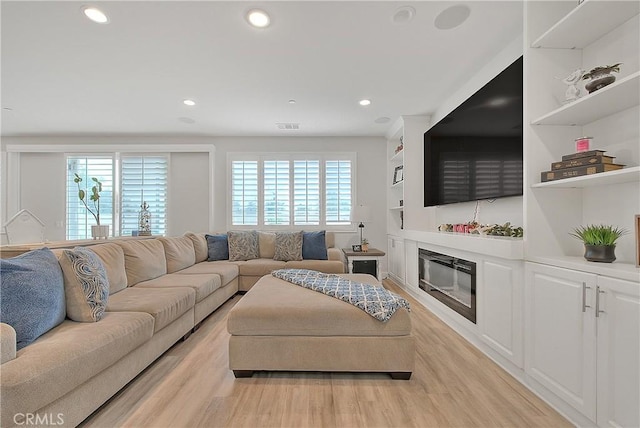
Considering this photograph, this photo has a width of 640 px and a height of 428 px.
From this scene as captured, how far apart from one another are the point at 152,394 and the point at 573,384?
2.39 m

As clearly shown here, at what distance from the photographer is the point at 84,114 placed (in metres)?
4.27

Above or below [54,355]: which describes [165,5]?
above

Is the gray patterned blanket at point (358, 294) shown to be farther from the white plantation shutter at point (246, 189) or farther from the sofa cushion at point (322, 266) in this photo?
the white plantation shutter at point (246, 189)

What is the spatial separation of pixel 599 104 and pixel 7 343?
3140 millimetres

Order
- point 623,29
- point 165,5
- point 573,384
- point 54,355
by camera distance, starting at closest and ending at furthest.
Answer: point 54,355 → point 573,384 → point 623,29 → point 165,5

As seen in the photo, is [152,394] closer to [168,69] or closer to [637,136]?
[168,69]

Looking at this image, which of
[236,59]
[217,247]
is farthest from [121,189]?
[236,59]

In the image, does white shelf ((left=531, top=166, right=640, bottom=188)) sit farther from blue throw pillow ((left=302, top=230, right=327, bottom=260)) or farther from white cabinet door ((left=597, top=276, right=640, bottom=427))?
blue throw pillow ((left=302, top=230, right=327, bottom=260))

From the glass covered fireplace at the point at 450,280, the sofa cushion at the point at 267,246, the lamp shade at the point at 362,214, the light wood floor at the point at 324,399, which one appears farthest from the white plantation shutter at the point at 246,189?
the light wood floor at the point at 324,399

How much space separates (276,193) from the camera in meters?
5.38

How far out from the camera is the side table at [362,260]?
4.45 m

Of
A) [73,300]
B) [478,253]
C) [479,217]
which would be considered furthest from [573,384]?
[73,300]

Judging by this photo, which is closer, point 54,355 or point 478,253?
point 54,355

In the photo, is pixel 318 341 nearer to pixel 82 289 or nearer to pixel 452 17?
pixel 82 289
